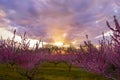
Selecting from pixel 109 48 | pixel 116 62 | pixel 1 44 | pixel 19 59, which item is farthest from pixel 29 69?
pixel 116 62

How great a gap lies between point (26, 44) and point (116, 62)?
21665 mm

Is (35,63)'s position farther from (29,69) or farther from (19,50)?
(19,50)

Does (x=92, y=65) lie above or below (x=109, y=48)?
below

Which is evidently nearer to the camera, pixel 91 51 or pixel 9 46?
pixel 91 51

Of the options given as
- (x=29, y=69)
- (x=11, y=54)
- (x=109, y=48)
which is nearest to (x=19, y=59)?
(x=11, y=54)

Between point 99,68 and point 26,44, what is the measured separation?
17.6 metres

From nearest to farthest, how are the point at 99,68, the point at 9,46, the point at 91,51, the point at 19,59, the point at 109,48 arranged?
1. the point at 99,68
2. the point at 91,51
3. the point at 109,48
4. the point at 19,59
5. the point at 9,46

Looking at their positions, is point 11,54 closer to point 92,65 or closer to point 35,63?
point 35,63

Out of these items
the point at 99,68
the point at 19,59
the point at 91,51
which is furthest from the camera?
the point at 19,59

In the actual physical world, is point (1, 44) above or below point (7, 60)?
above

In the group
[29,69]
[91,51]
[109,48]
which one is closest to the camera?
[91,51]

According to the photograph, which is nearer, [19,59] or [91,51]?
[91,51]

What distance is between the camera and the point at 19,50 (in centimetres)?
2970

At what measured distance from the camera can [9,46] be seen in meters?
31.0
